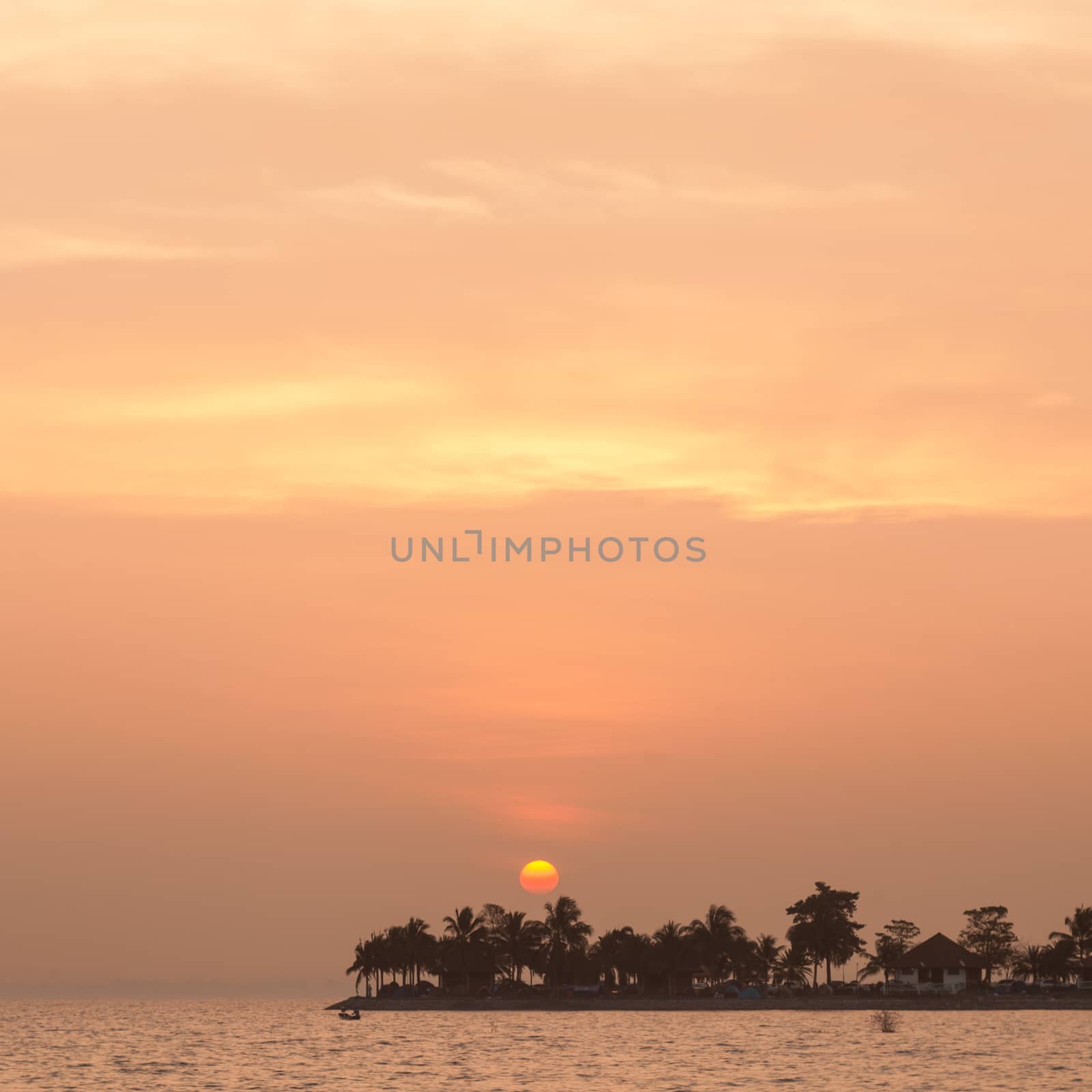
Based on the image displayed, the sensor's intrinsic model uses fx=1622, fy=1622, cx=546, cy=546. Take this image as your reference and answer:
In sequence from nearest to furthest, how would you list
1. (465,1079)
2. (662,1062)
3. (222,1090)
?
(222,1090), (465,1079), (662,1062)

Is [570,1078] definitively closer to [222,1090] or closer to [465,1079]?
[465,1079]

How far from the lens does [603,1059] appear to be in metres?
130

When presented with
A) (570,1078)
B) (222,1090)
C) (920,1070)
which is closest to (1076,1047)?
(920,1070)

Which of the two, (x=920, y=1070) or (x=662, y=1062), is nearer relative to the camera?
(x=920, y=1070)

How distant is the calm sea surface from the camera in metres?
106

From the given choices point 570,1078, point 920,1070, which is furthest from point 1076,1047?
point 570,1078

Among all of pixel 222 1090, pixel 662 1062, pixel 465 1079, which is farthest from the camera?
pixel 662 1062

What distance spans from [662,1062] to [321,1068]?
2641 centimetres

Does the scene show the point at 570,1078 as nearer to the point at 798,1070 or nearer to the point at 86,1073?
the point at 798,1070

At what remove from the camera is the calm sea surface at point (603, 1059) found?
106 metres

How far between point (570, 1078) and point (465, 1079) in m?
7.13

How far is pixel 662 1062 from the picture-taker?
12394cm

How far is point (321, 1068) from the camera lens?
125750mm

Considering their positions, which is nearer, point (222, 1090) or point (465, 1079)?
point (222, 1090)
